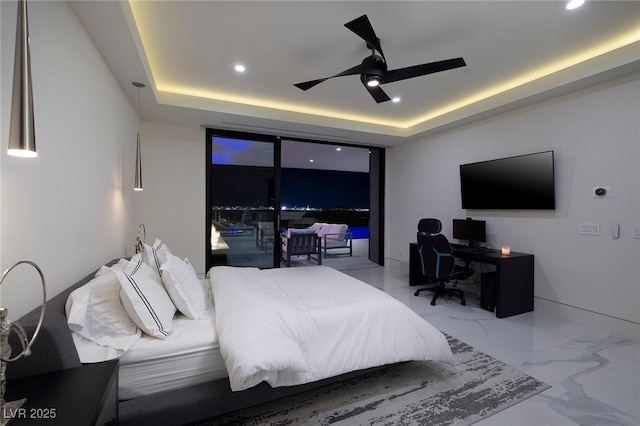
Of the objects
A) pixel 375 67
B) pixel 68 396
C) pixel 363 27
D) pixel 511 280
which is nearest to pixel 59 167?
pixel 68 396

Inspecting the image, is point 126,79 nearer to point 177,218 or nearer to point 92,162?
point 92,162

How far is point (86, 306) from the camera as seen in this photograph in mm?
1481

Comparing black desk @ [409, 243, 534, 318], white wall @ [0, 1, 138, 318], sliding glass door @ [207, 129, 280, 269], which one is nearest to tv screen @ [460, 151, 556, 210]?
black desk @ [409, 243, 534, 318]

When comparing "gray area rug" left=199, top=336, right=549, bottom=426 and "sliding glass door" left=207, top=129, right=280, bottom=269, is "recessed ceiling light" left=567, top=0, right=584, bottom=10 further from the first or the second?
"sliding glass door" left=207, top=129, right=280, bottom=269

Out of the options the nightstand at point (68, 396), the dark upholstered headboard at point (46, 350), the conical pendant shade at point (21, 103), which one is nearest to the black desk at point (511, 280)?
the nightstand at point (68, 396)

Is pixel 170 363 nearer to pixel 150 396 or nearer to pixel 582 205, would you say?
pixel 150 396

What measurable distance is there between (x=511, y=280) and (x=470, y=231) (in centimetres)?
97

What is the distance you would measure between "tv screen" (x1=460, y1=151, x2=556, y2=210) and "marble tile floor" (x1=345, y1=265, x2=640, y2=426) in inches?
55.1

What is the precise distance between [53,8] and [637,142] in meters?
4.82

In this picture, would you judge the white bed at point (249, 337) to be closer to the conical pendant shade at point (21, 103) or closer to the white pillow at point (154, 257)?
the white pillow at point (154, 257)

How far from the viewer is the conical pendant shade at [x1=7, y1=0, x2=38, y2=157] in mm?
829

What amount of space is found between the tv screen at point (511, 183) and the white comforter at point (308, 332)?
2.54 m

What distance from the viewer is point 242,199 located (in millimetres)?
4949

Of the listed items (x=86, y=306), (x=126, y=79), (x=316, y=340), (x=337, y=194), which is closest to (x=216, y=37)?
(x=126, y=79)
